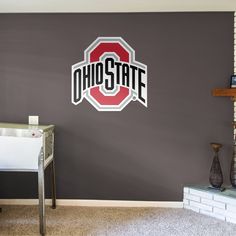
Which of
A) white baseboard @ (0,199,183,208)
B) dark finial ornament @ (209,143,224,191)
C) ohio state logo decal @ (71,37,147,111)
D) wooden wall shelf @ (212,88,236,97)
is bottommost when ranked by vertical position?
white baseboard @ (0,199,183,208)

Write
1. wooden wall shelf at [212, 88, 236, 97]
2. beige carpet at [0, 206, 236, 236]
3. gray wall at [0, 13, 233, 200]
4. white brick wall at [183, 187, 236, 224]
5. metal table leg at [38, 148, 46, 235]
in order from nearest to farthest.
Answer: metal table leg at [38, 148, 46, 235] < beige carpet at [0, 206, 236, 236] < white brick wall at [183, 187, 236, 224] < wooden wall shelf at [212, 88, 236, 97] < gray wall at [0, 13, 233, 200]

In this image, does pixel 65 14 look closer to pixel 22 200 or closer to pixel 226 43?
pixel 226 43

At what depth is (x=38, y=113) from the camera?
2783mm

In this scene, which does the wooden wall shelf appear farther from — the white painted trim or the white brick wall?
the white brick wall

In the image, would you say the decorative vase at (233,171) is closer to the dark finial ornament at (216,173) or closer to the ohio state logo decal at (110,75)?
the dark finial ornament at (216,173)

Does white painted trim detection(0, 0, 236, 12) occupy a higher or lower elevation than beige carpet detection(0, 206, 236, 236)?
higher

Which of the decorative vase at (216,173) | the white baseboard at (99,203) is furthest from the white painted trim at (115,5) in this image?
the white baseboard at (99,203)

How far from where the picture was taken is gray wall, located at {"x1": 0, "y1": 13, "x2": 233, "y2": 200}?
8.86 feet

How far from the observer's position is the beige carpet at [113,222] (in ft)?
7.31

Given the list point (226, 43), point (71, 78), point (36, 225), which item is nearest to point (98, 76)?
point (71, 78)

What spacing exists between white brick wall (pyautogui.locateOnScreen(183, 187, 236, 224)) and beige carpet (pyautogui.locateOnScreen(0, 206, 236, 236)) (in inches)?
2.8

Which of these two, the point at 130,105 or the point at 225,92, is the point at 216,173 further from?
the point at 130,105

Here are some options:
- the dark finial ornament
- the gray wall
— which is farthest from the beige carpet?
the dark finial ornament

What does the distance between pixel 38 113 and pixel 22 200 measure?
3.23 feet
